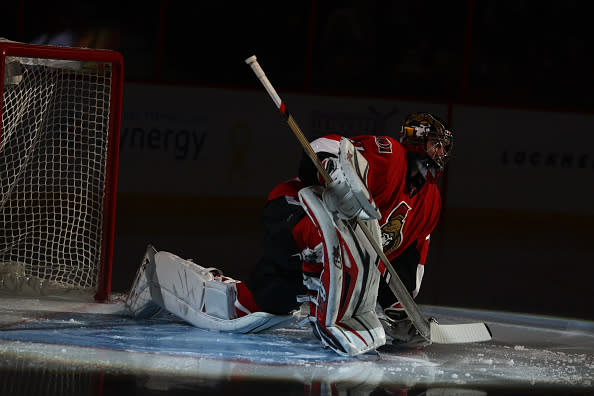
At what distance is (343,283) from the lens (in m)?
3.24

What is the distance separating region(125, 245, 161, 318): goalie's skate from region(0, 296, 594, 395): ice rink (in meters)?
0.04

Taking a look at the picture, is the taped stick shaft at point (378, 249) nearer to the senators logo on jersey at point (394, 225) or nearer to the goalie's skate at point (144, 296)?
the senators logo on jersey at point (394, 225)

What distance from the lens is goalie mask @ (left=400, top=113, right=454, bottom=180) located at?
3.44m

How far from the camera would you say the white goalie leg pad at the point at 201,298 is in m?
3.59

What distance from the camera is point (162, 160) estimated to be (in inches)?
309

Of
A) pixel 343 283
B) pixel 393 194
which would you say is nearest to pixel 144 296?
pixel 343 283

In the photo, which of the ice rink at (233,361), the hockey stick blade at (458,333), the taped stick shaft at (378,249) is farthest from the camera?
the hockey stick blade at (458,333)

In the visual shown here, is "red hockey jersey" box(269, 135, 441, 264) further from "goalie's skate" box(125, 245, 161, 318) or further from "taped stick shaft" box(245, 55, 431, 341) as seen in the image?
"goalie's skate" box(125, 245, 161, 318)

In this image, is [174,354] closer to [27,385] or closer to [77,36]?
[27,385]

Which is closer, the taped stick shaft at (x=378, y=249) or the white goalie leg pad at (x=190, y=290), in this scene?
the taped stick shaft at (x=378, y=249)

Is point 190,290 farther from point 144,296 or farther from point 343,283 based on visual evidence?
point 343,283

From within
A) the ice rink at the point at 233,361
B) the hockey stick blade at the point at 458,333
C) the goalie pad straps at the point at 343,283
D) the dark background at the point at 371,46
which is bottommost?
the ice rink at the point at 233,361

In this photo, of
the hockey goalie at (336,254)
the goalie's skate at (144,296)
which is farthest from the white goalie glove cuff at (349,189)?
the goalie's skate at (144,296)

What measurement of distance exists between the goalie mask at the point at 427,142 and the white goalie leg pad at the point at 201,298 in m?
0.70
